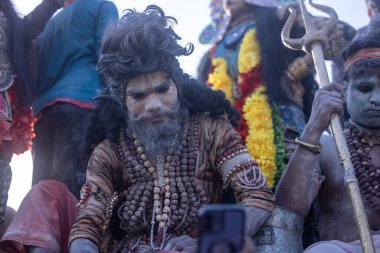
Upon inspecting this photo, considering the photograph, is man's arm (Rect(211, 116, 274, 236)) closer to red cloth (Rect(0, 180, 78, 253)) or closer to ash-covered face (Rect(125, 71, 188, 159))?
ash-covered face (Rect(125, 71, 188, 159))

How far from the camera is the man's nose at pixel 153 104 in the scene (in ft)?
10.8

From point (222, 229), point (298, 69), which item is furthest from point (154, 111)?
point (298, 69)

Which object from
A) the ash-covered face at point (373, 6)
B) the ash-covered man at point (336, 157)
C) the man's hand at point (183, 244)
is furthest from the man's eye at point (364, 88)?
the ash-covered face at point (373, 6)

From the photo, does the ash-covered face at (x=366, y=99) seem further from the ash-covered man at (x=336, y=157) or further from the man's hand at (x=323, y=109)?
the man's hand at (x=323, y=109)

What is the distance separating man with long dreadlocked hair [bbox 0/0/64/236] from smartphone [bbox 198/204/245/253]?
2899 mm

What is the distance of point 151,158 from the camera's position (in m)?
3.38

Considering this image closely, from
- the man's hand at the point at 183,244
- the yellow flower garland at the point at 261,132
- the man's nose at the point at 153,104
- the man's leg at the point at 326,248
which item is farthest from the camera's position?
the yellow flower garland at the point at 261,132

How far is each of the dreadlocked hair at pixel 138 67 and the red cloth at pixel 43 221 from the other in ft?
1.19

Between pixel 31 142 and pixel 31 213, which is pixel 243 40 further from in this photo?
pixel 31 213

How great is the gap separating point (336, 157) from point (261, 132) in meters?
1.48

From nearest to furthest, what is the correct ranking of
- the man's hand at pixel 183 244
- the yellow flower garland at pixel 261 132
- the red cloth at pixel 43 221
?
the man's hand at pixel 183 244 < the red cloth at pixel 43 221 < the yellow flower garland at pixel 261 132

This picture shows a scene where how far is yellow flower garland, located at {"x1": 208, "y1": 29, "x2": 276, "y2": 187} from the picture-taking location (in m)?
4.71

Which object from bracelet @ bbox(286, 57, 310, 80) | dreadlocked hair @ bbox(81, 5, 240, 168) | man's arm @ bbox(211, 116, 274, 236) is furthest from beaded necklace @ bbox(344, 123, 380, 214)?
bracelet @ bbox(286, 57, 310, 80)

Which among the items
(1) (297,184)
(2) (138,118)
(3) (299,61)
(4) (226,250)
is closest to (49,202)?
(2) (138,118)
